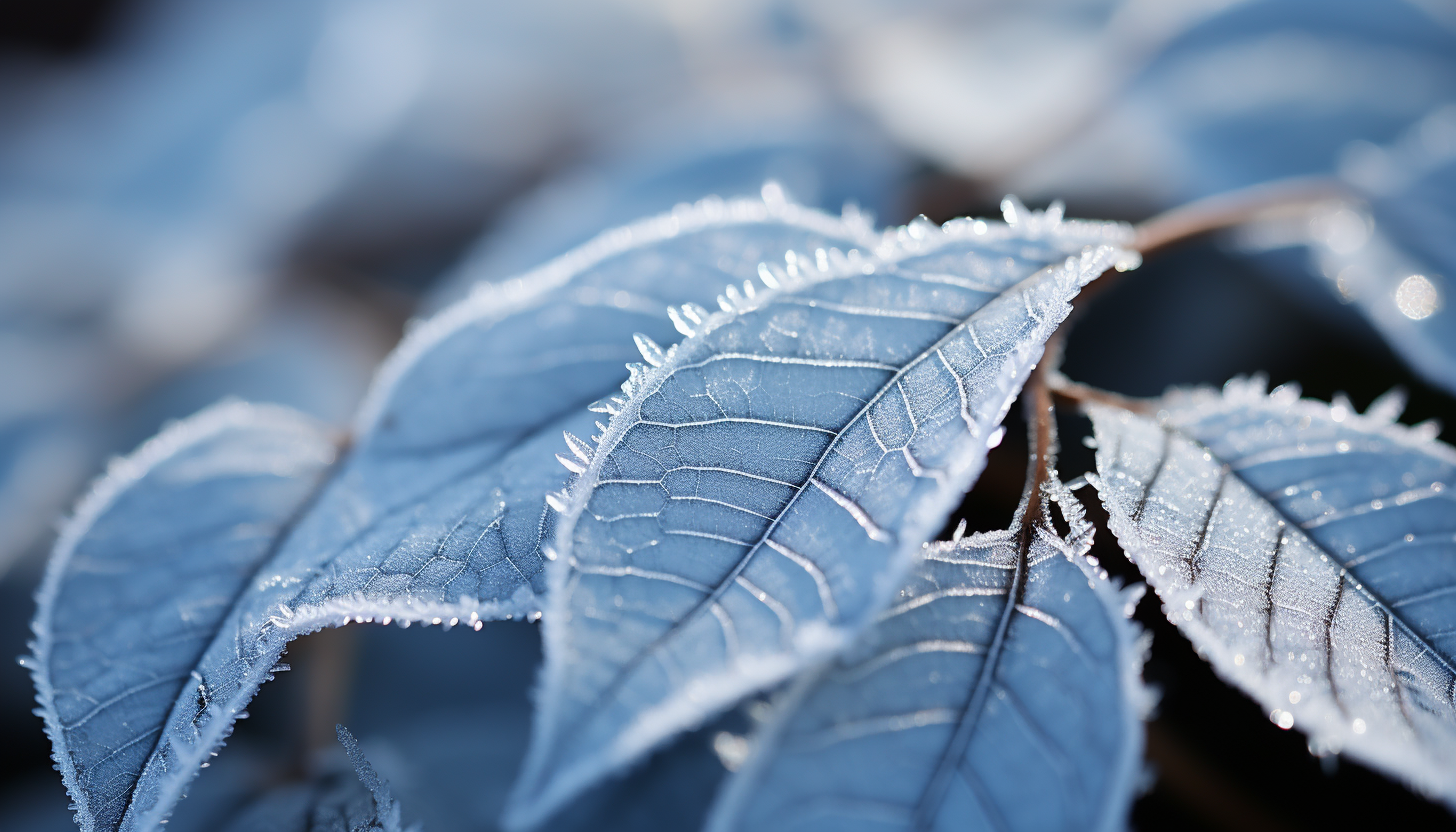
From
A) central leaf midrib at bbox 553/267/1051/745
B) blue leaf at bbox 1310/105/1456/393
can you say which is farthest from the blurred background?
central leaf midrib at bbox 553/267/1051/745

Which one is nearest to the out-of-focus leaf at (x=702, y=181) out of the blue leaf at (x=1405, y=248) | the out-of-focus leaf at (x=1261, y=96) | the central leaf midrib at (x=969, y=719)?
the out-of-focus leaf at (x=1261, y=96)

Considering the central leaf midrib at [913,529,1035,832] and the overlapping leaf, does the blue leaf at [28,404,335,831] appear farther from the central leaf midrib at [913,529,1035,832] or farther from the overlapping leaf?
the central leaf midrib at [913,529,1035,832]

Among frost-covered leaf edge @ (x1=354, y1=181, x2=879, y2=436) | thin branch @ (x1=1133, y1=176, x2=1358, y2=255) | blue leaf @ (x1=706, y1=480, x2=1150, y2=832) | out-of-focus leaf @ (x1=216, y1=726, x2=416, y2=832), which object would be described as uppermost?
thin branch @ (x1=1133, y1=176, x2=1358, y2=255)

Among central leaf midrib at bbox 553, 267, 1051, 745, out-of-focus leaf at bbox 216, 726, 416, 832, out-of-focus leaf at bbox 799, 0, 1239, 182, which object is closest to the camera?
central leaf midrib at bbox 553, 267, 1051, 745

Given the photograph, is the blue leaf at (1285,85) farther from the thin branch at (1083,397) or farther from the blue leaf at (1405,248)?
the thin branch at (1083,397)

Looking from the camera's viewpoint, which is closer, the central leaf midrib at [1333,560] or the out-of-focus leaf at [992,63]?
the central leaf midrib at [1333,560]

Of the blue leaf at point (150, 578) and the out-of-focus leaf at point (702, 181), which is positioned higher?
the out-of-focus leaf at point (702, 181)

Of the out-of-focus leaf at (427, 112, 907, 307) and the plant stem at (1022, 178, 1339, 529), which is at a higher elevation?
the out-of-focus leaf at (427, 112, 907, 307)

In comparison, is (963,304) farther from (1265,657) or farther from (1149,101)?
(1149,101)
